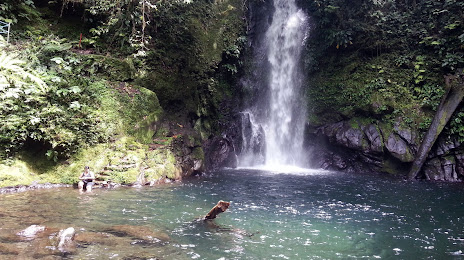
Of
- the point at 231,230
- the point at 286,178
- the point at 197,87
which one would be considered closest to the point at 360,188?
the point at 286,178

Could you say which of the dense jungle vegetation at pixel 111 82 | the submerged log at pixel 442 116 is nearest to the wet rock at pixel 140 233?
the dense jungle vegetation at pixel 111 82

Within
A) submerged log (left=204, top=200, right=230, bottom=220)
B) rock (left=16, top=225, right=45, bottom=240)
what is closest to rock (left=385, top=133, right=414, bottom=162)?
submerged log (left=204, top=200, right=230, bottom=220)

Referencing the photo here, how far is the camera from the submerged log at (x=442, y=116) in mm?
14109

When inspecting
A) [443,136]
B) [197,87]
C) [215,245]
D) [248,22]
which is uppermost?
[248,22]

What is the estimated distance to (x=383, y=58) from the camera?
17578 mm

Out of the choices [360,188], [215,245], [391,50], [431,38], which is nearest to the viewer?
[215,245]

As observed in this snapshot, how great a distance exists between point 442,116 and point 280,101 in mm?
9196

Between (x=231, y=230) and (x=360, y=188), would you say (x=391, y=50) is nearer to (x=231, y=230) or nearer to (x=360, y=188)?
(x=360, y=188)

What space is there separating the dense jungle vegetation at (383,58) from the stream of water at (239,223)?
258 inches

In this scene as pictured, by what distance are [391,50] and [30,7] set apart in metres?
19.7

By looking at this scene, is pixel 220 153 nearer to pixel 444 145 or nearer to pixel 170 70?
pixel 170 70

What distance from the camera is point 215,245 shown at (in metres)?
5.43

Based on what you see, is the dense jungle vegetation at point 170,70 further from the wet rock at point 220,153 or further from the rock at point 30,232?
the rock at point 30,232

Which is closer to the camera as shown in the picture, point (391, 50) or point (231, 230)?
point (231, 230)
